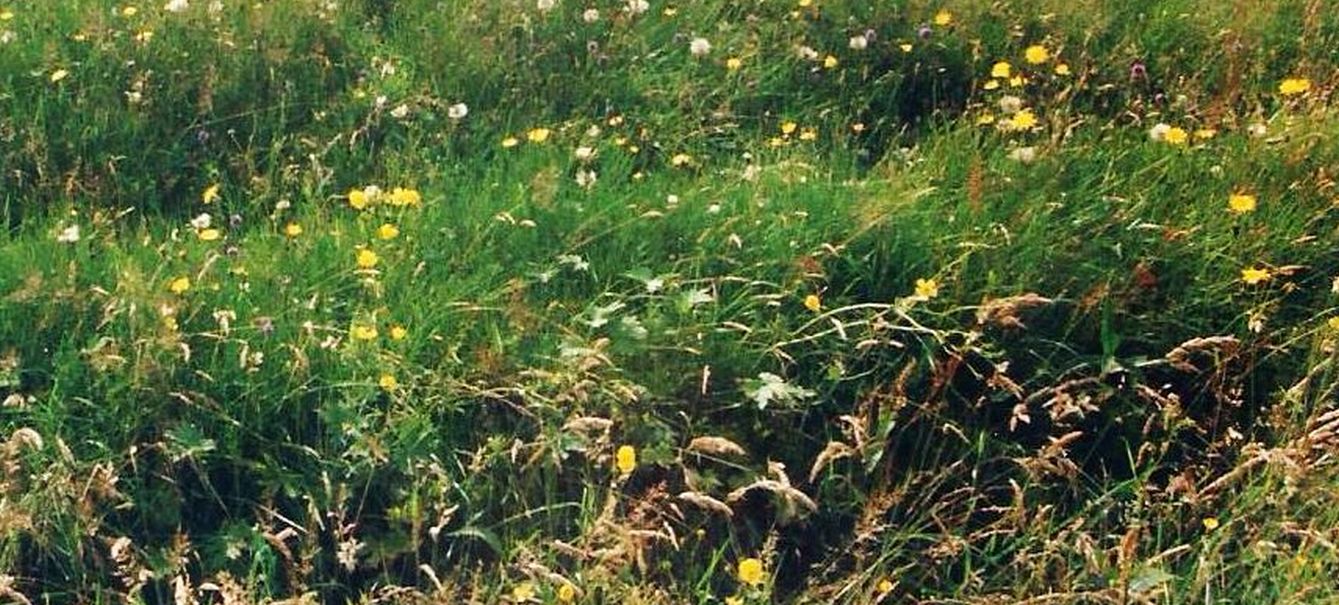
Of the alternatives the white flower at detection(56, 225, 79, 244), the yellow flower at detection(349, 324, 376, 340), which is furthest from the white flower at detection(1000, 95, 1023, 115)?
the white flower at detection(56, 225, 79, 244)

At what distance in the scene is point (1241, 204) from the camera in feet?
11.1

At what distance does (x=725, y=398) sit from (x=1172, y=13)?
206 cm

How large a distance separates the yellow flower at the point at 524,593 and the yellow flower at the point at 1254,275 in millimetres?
1525

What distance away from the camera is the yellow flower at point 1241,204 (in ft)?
11.1

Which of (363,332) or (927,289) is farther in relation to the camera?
(927,289)

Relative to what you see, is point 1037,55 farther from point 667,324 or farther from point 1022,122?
point 667,324

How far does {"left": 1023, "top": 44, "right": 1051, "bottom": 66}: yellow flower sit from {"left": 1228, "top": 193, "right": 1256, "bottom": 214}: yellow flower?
2.92 feet

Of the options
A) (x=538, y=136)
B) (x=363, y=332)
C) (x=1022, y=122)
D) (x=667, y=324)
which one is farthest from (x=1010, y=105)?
(x=363, y=332)

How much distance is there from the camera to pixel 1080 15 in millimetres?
4395

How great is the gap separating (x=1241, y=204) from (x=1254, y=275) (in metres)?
0.24

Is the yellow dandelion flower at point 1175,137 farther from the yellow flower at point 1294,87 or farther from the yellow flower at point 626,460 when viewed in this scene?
the yellow flower at point 626,460

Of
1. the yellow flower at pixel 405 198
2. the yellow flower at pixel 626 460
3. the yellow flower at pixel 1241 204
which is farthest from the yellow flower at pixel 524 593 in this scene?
the yellow flower at pixel 1241 204

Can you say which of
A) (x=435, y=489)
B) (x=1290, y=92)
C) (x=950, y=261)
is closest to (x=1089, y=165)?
(x=950, y=261)

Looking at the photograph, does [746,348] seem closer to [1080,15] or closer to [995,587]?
[995,587]
